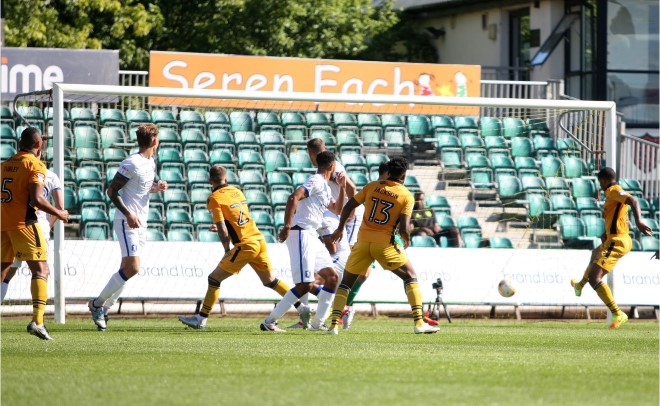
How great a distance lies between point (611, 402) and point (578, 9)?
81.1ft

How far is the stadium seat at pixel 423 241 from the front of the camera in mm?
19547

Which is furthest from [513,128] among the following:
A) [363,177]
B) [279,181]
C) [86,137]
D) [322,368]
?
[322,368]

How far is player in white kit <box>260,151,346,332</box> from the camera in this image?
13469 millimetres

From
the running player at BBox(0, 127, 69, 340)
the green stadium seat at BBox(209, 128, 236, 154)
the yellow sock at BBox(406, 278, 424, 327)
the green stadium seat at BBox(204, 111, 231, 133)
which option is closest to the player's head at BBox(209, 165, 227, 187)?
the running player at BBox(0, 127, 69, 340)

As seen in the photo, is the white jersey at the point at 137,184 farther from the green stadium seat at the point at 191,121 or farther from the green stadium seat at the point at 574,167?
the green stadium seat at the point at 574,167

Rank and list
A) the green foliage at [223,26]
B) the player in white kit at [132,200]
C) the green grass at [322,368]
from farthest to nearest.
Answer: the green foliage at [223,26], the player in white kit at [132,200], the green grass at [322,368]

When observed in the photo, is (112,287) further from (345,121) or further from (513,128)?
(513,128)

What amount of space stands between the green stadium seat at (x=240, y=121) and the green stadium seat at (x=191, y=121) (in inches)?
21.8

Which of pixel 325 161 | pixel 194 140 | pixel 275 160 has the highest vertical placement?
pixel 194 140

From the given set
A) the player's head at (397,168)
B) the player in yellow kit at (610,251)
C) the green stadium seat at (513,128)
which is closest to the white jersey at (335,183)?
the player's head at (397,168)

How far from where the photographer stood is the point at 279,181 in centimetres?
2047

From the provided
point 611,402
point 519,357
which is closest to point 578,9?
point 519,357

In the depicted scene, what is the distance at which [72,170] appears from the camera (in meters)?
19.4

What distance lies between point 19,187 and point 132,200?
1966 millimetres
